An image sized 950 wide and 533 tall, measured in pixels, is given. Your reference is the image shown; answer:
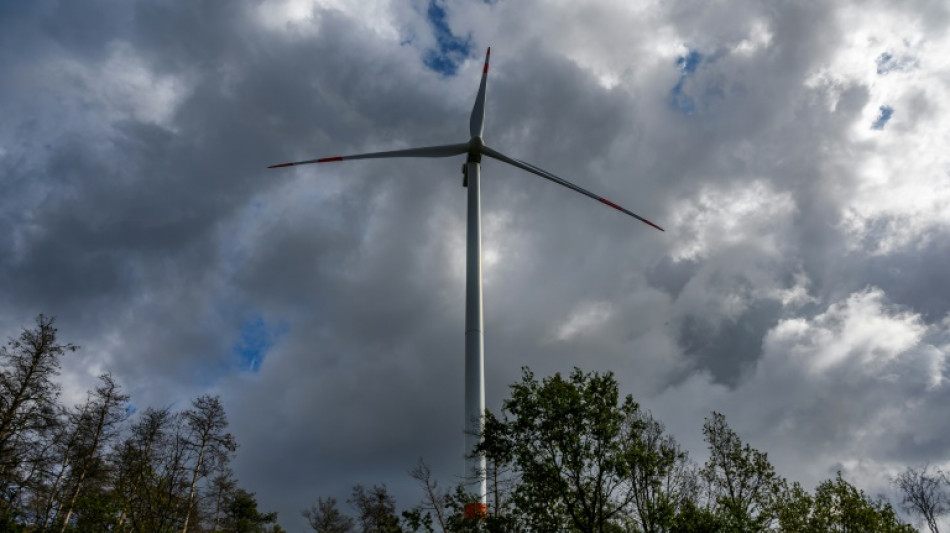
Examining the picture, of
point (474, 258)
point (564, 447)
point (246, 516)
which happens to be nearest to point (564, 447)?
point (564, 447)

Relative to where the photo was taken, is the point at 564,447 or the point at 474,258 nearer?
the point at 564,447

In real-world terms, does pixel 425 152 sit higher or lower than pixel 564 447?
higher

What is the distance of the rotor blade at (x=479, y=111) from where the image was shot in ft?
162

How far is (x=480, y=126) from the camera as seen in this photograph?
161 ft

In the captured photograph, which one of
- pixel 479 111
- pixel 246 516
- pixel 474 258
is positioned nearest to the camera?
pixel 474 258

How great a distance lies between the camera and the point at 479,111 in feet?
163

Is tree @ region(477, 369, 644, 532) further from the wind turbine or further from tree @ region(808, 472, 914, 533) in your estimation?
tree @ region(808, 472, 914, 533)

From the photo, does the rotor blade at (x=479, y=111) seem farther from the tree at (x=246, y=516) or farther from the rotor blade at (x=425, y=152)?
the tree at (x=246, y=516)

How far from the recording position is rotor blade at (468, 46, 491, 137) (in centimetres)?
4925

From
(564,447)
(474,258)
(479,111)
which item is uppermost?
(479,111)

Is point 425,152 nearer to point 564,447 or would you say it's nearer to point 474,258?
point 474,258

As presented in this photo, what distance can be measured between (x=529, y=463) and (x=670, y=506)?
6097 millimetres

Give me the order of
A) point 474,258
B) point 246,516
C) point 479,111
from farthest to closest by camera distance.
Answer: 1. point 246,516
2. point 479,111
3. point 474,258

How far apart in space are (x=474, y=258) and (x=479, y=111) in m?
14.4
